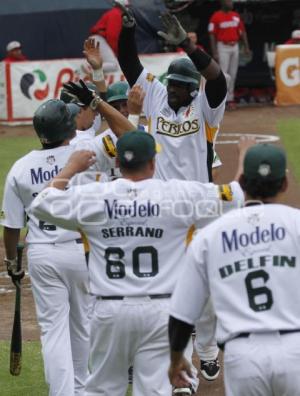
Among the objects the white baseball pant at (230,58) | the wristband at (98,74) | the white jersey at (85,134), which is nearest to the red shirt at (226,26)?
the white baseball pant at (230,58)

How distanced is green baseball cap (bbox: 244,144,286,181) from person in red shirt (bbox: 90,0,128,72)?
52.6 feet

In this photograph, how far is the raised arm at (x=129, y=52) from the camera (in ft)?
26.5

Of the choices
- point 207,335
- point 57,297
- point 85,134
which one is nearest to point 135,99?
point 85,134

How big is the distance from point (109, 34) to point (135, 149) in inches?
623

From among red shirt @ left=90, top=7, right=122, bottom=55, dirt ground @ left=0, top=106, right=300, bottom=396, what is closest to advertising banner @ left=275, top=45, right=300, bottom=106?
dirt ground @ left=0, top=106, right=300, bottom=396

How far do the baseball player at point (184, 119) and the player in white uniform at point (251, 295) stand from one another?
2.80m

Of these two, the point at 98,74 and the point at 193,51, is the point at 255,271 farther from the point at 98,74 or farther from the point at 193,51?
the point at 98,74

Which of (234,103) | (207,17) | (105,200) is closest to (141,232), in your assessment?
(105,200)

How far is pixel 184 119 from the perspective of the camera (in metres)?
8.10

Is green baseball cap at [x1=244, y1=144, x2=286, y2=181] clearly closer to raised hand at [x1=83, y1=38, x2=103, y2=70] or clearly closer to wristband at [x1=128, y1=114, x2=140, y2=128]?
wristband at [x1=128, y1=114, x2=140, y2=128]

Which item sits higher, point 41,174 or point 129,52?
point 129,52

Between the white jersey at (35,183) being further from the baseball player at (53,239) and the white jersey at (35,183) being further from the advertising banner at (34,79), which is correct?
the advertising banner at (34,79)

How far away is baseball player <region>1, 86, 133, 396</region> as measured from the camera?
7.00 m

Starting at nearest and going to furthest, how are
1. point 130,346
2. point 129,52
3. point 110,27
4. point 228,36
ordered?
point 130,346 → point 129,52 → point 110,27 → point 228,36
